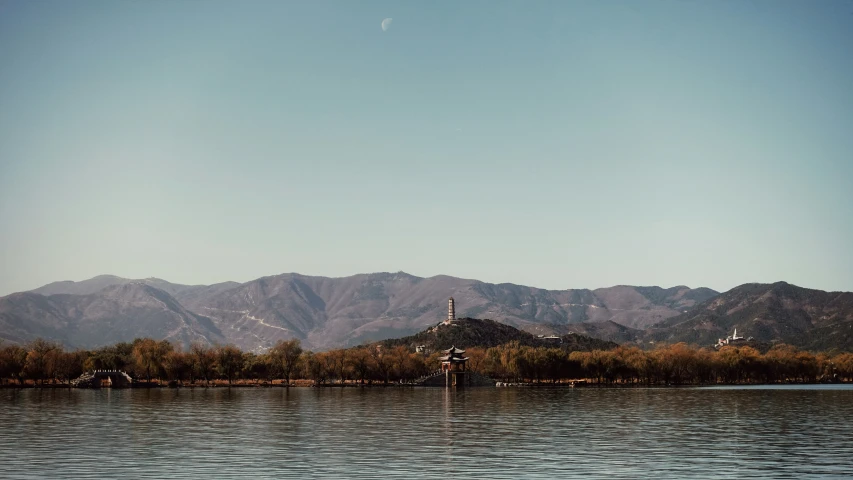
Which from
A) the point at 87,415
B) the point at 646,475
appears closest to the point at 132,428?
the point at 87,415

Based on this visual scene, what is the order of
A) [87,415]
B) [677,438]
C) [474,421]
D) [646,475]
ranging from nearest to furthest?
1. [646,475]
2. [677,438]
3. [474,421]
4. [87,415]

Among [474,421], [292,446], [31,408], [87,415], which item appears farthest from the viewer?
[31,408]

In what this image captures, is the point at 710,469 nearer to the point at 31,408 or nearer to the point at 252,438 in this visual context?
the point at 252,438

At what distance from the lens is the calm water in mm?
45906

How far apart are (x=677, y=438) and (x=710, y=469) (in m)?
16.2

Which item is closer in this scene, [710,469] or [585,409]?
[710,469]

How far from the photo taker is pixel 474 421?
80.6m

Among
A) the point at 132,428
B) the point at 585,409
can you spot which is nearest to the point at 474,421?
the point at 585,409

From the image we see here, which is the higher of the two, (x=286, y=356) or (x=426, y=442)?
(x=286, y=356)

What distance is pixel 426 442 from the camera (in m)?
60.1

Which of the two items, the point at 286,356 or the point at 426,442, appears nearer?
the point at 426,442

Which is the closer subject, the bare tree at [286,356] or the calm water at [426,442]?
the calm water at [426,442]

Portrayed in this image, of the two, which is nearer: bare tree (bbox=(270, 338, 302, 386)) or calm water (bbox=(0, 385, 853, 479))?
calm water (bbox=(0, 385, 853, 479))

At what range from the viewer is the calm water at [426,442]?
45.9 metres
